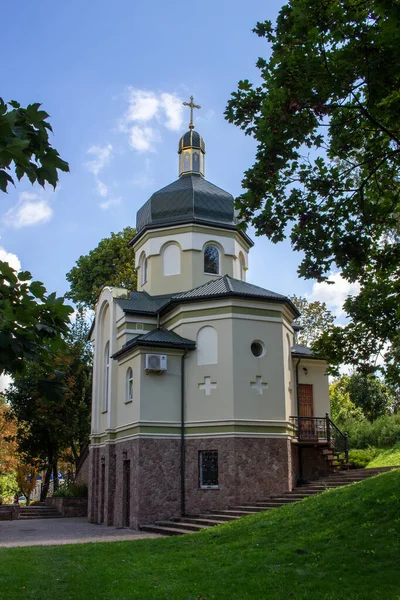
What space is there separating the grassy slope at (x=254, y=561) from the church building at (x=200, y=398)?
5405mm

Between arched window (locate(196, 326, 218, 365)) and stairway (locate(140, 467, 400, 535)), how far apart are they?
492 centimetres

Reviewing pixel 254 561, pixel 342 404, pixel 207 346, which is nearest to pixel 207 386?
pixel 207 346

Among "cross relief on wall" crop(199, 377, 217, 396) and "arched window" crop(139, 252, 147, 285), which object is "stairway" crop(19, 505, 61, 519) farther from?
"cross relief on wall" crop(199, 377, 217, 396)

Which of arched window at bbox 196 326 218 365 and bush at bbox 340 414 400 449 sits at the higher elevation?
arched window at bbox 196 326 218 365

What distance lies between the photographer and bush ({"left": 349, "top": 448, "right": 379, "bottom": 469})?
24141 millimetres

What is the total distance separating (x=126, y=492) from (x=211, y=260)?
9878 millimetres

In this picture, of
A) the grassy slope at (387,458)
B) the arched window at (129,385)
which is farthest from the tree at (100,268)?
the grassy slope at (387,458)

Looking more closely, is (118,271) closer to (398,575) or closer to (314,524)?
(314,524)

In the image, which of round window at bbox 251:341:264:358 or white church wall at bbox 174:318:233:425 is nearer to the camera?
white church wall at bbox 174:318:233:425

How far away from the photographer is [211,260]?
26.1 meters

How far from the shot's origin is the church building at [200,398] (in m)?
20.4

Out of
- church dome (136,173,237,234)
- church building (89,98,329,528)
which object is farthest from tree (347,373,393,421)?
church dome (136,173,237,234)

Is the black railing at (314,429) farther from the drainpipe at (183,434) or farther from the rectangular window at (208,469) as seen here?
the drainpipe at (183,434)

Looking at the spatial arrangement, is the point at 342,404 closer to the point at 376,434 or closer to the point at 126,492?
the point at 376,434
